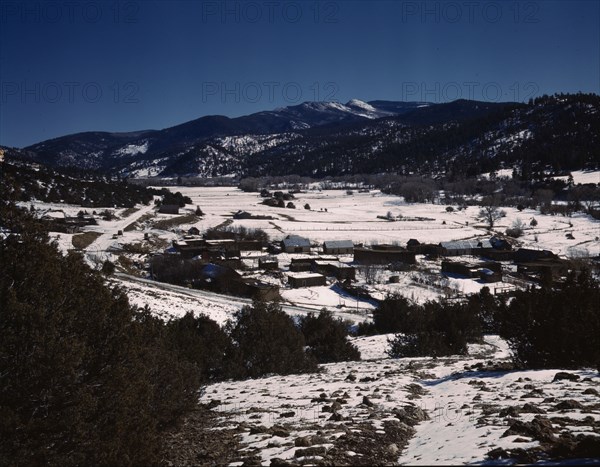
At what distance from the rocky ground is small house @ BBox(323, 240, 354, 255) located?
5022 cm

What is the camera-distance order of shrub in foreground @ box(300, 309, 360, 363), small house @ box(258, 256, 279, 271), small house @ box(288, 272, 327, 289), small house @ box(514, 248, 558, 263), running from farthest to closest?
small house @ box(514, 248, 558, 263)
small house @ box(258, 256, 279, 271)
small house @ box(288, 272, 327, 289)
shrub in foreground @ box(300, 309, 360, 363)

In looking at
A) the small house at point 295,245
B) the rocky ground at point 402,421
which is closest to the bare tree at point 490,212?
the small house at point 295,245

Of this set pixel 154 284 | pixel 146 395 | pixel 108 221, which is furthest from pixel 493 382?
pixel 108 221

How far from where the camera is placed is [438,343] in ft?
68.7

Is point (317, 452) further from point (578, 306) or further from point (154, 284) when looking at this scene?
point (154, 284)

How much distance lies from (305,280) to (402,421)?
38531 millimetres

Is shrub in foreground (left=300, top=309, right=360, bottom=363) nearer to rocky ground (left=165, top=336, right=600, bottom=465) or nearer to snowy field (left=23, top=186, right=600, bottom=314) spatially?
rocky ground (left=165, top=336, right=600, bottom=465)

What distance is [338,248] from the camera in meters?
64.4

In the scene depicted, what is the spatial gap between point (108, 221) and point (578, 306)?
79.1 metres

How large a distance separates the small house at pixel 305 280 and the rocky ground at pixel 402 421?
108 feet

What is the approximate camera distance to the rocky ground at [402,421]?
20.6ft

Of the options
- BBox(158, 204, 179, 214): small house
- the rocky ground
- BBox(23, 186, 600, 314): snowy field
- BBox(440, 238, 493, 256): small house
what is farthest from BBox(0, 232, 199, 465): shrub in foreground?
BBox(158, 204, 179, 214): small house

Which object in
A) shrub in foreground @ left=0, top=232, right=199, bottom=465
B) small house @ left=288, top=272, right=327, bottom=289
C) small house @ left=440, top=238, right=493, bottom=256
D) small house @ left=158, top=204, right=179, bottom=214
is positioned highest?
small house @ left=158, top=204, right=179, bottom=214

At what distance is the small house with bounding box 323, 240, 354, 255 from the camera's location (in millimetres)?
63750
